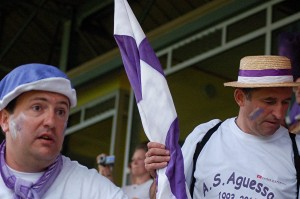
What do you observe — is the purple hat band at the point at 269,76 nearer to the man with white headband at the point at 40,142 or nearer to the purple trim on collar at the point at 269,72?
the purple trim on collar at the point at 269,72

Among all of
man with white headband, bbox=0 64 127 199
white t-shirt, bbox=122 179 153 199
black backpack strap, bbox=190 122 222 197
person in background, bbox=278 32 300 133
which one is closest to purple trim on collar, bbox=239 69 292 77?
black backpack strap, bbox=190 122 222 197

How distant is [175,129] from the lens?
2959 millimetres

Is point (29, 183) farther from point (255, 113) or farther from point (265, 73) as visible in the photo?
point (265, 73)

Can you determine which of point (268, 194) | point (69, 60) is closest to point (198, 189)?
point (268, 194)

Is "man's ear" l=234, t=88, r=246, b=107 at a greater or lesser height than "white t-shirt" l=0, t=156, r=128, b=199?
greater

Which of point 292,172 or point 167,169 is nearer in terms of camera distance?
point 167,169

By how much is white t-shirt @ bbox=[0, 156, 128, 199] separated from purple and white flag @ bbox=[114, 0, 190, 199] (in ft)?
0.66

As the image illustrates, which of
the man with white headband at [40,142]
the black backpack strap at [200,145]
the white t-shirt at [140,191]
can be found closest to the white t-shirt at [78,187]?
the man with white headband at [40,142]

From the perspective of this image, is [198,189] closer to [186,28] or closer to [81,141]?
[186,28]

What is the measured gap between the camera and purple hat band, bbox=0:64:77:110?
116 inches

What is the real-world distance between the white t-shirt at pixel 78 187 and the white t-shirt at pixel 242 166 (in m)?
0.46

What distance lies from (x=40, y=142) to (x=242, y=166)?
0.88m

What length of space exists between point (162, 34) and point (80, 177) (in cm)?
549

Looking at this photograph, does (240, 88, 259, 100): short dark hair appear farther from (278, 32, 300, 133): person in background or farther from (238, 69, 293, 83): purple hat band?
(278, 32, 300, 133): person in background
